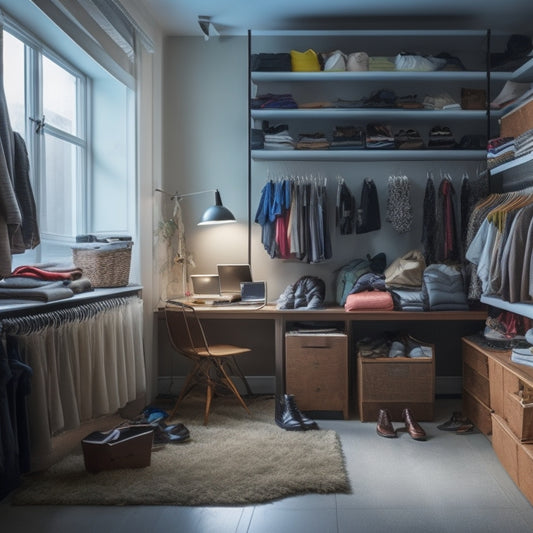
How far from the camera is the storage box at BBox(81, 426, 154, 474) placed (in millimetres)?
3043

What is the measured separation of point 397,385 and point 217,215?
1.85 meters

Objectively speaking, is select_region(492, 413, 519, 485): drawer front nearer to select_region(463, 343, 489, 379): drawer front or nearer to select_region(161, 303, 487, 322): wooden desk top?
select_region(463, 343, 489, 379): drawer front

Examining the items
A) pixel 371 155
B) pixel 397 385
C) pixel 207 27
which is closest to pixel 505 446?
pixel 397 385

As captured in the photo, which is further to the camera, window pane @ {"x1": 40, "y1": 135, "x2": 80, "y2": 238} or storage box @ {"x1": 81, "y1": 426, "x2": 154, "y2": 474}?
window pane @ {"x1": 40, "y1": 135, "x2": 80, "y2": 238}

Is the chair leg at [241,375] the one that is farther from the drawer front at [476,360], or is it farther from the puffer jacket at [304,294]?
the drawer front at [476,360]

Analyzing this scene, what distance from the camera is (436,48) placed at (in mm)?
4855

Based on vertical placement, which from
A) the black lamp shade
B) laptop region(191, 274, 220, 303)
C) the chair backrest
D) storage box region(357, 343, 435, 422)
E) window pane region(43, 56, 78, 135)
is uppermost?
window pane region(43, 56, 78, 135)

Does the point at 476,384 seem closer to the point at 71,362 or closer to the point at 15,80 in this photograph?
the point at 71,362

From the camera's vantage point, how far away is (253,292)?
467 cm

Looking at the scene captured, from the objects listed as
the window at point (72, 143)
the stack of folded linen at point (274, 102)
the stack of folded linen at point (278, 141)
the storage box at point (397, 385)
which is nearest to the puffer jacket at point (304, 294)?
the storage box at point (397, 385)

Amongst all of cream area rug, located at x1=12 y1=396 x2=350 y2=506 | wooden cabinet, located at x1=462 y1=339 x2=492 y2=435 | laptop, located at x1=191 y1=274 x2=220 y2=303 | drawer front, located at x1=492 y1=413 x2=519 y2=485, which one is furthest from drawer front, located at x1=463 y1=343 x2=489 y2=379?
laptop, located at x1=191 y1=274 x2=220 y2=303

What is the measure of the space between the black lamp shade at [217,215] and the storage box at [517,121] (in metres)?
2.18

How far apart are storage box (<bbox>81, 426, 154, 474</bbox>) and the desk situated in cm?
132

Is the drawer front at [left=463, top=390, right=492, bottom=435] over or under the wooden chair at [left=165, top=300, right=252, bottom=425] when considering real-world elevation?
under
